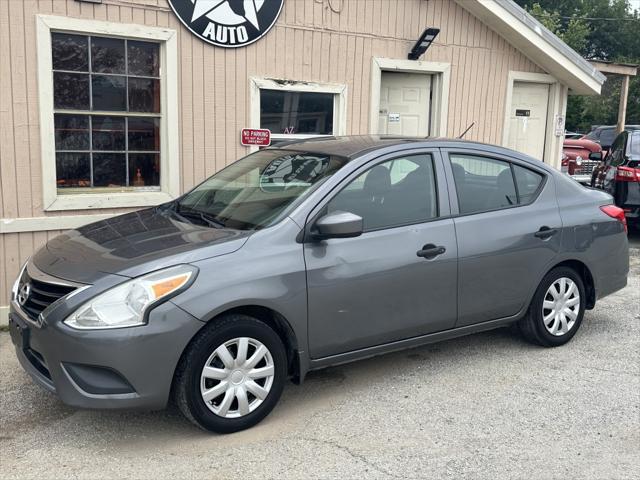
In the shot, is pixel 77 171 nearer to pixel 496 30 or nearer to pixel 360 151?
pixel 360 151

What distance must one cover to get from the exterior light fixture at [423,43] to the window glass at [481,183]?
315cm

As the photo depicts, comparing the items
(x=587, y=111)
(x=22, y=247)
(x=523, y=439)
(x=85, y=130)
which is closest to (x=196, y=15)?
(x=85, y=130)

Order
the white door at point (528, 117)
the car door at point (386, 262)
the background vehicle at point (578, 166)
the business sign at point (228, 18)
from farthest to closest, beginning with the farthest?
1. the background vehicle at point (578, 166)
2. the white door at point (528, 117)
3. the business sign at point (228, 18)
4. the car door at point (386, 262)

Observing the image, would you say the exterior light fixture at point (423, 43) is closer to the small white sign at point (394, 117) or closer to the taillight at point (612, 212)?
the small white sign at point (394, 117)

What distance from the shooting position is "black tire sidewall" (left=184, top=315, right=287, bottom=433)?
352 centimetres

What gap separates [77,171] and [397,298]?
347 centimetres

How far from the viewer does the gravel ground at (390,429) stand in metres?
3.44

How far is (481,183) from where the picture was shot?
15.7 ft

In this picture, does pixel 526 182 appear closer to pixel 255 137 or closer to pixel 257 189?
pixel 257 189

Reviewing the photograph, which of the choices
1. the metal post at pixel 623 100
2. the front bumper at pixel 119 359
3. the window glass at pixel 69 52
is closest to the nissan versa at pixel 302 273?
the front bumper at pixel 119 359

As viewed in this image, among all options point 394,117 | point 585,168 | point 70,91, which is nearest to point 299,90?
point 394,117

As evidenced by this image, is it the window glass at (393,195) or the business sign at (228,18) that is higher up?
the business sign at (228,18)

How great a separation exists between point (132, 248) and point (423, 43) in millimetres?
5044

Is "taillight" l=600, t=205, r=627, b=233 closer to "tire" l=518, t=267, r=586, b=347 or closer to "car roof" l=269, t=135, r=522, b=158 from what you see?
"tire" l=518, t=267, r=586, b=347
